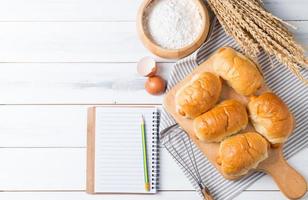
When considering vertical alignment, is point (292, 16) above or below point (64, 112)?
above

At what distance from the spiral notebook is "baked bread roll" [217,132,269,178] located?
22 centimetres

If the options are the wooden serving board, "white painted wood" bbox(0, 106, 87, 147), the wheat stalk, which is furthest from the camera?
"white painted wood" bbox(0, 106, 87, 147)

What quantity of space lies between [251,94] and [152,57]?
12.8 inches

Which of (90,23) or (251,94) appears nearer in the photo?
(251,94)

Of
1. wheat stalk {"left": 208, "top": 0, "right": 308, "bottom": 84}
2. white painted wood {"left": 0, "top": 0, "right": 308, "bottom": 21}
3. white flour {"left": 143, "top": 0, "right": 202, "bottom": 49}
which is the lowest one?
wheat stalk {"left": 208, "top": 0, "right": 308, "bottom": 84}

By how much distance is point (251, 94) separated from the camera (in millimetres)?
1431

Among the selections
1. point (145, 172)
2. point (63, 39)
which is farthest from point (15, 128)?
point (145, 172)

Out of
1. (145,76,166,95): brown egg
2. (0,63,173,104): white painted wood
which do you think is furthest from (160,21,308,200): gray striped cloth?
(0,63,173,104): white painted wood

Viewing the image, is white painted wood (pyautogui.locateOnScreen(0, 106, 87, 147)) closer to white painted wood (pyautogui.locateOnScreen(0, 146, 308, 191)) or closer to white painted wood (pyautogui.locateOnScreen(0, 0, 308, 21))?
white painted wood (pyautogui.locateOnScreen(0, 146, 308, 191))

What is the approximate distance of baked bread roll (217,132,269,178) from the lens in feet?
4.48

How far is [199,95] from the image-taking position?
1391 millimetres

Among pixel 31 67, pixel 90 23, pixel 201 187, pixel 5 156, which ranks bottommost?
pixel 201 187

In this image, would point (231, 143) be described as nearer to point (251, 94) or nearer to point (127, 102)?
point (251, 94)

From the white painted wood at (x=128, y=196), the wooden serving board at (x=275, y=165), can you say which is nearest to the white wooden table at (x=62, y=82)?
the white painted wood at (x=128, y=196)
